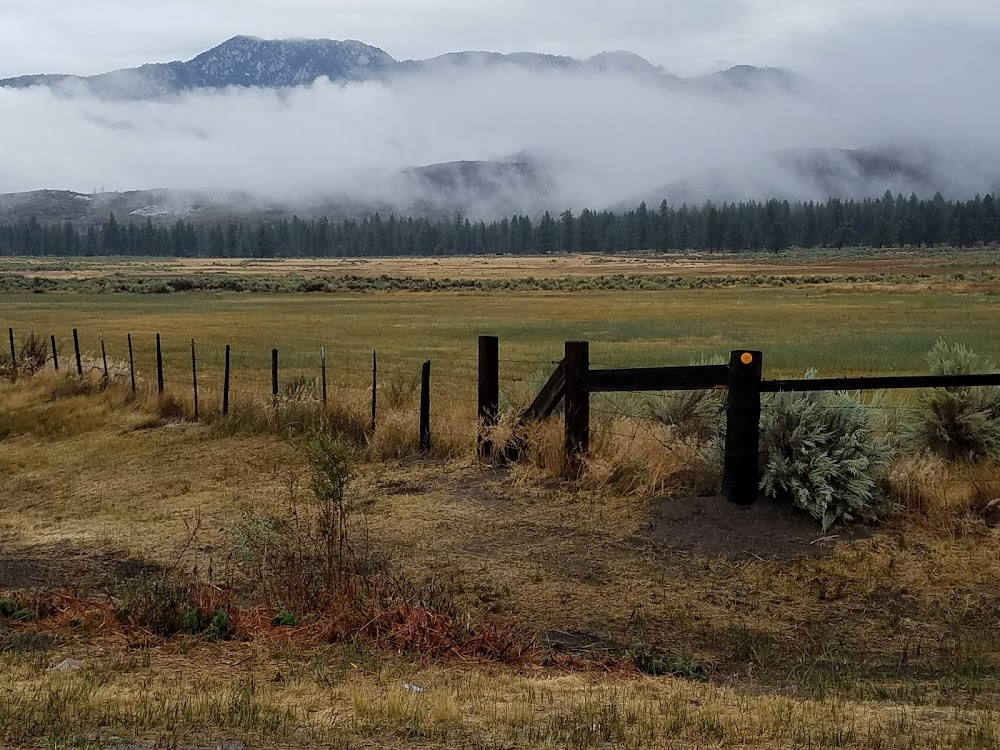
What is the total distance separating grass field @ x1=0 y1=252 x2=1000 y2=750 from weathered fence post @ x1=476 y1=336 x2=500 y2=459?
378mm

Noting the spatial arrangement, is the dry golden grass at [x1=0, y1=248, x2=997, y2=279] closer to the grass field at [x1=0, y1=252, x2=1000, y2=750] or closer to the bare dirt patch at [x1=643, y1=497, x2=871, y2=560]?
the grass field at [x1=0, y1=252, x2=1000, y2=750]

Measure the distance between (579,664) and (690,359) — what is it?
78.3ft

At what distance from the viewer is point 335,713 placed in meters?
5.36

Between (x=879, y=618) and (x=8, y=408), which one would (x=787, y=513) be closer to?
(x=879, y=618)

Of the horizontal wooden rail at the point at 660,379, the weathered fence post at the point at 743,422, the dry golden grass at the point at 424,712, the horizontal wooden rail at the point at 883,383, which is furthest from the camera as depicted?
the horizontal wooden rail at the point at 660,379

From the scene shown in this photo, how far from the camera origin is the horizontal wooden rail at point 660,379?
9906 millimetres

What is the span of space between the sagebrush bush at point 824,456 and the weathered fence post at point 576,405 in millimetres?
1834

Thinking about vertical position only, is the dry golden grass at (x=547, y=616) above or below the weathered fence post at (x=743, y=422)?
below

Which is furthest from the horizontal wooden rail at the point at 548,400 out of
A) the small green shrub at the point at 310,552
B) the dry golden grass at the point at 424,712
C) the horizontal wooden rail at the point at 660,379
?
the dry golden grass at the point at 424,712

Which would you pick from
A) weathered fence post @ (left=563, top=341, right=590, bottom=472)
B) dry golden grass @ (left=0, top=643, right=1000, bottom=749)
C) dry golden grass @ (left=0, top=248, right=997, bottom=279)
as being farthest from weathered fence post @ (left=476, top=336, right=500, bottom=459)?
dry golden grass @ (left=0, top=248, right=997, bottom=279)

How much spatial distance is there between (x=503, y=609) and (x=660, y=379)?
3.18 meters

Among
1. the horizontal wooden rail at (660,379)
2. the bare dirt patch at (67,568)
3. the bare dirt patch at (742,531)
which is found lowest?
the bare dirt patch at (67,568)

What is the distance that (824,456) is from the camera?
9.69m

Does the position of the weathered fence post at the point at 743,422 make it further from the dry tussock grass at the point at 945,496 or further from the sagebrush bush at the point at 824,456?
Result: the dry tussock grass at the point at 945,496
